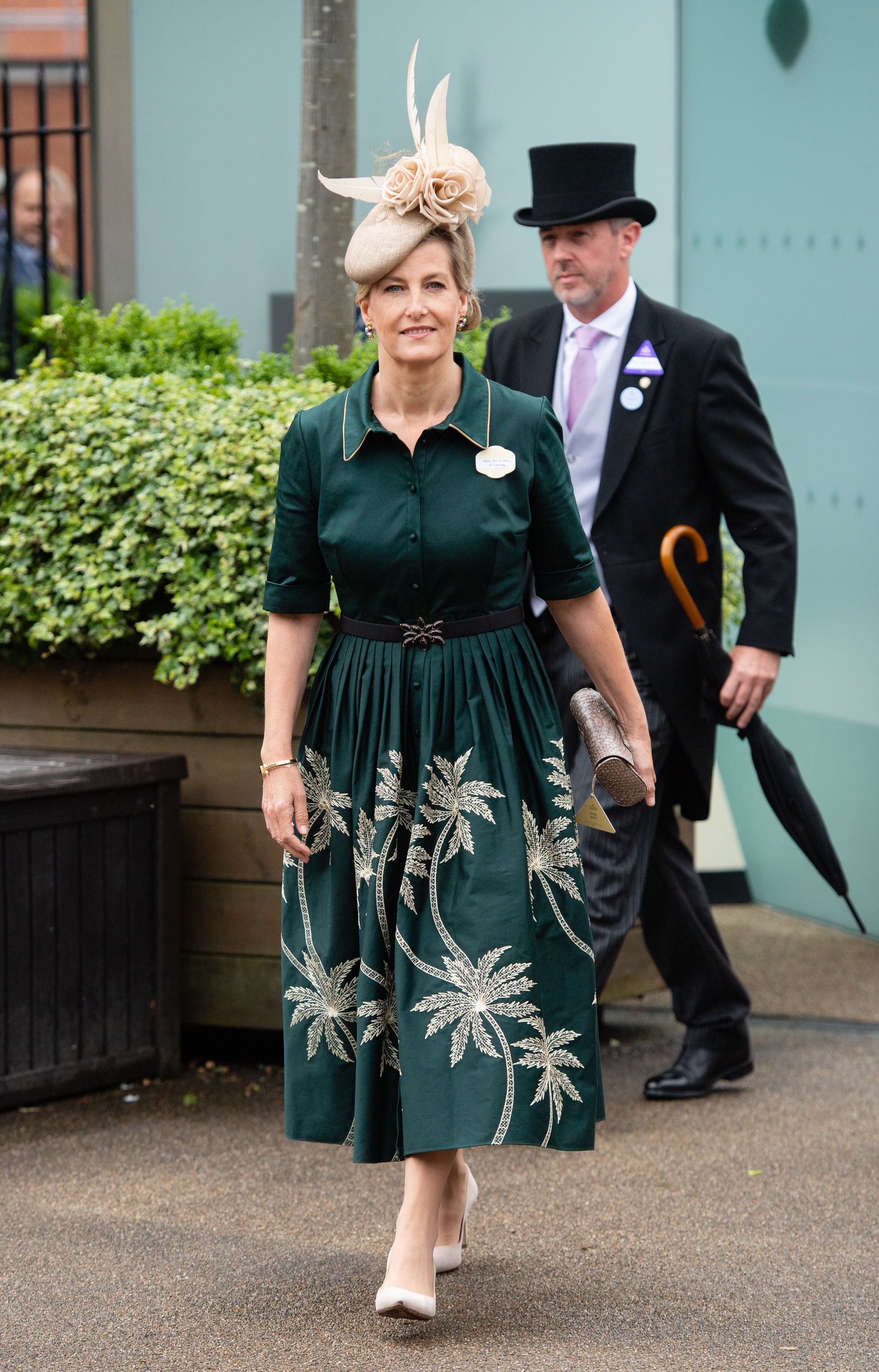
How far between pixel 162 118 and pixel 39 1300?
4294 mm

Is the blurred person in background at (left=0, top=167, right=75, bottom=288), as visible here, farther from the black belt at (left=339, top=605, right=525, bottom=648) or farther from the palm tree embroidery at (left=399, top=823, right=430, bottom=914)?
the palm tree embroidery at (left=399, top=823, right=430, bottom=914)

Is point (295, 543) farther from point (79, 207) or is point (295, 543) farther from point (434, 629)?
point (79, 207)

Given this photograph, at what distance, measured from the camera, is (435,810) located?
9.70 feet

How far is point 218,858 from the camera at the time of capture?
444 cm

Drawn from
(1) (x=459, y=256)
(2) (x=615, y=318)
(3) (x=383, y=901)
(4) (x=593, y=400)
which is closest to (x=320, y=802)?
(3) (x=383, y=901)

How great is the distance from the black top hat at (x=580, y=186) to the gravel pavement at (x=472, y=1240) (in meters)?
2.07

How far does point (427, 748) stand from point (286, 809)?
0.88 ft

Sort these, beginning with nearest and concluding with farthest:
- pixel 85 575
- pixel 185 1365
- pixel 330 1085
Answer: pixel 185 1365
pixel 330 1085
pixel 85 575

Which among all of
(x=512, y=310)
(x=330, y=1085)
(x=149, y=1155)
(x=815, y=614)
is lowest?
(x=149, y=1155)

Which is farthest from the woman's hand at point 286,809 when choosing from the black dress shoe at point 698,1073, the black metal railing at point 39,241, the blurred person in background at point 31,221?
the blurred person in background at point 31,221

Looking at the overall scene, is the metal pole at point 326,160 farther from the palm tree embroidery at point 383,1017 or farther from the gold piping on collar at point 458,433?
the palm tree embroidery at point 383,1017

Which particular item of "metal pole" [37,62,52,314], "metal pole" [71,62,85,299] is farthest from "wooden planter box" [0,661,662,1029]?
"metal pole" [71,62,85,299]

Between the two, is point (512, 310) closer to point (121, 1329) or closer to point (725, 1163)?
point (725, 1163)

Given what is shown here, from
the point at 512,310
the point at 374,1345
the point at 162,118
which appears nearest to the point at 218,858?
the point at 374,1345
